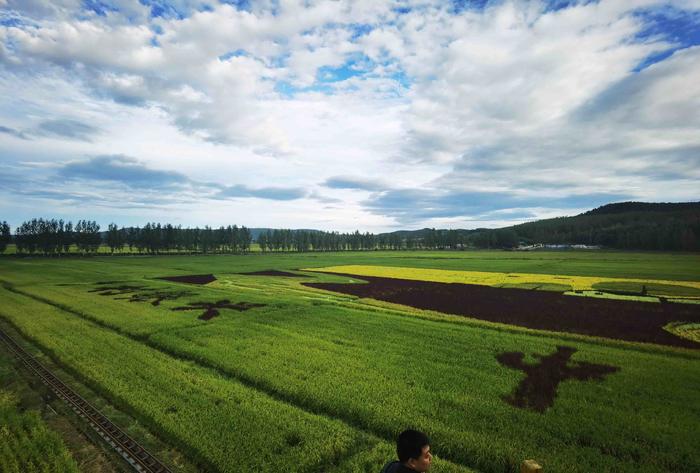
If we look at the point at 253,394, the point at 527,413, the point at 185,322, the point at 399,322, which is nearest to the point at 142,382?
the point at 253,394

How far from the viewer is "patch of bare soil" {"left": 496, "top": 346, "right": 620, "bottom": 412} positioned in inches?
572

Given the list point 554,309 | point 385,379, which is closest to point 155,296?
point 385,379

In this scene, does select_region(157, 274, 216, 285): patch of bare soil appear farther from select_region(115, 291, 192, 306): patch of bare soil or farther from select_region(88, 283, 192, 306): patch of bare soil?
select_region(115, 291, 192, 306): patch of bare soil

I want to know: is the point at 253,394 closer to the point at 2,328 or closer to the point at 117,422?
the point at 117,422

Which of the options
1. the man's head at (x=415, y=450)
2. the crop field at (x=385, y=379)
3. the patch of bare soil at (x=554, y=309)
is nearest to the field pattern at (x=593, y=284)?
the patch of bare soil at (x=554, y=309)

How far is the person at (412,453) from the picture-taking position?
15.8 ft

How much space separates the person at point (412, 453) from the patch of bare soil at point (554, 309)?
26.2 m

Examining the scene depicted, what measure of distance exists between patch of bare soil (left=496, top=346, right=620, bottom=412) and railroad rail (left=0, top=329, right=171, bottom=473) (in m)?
12.7

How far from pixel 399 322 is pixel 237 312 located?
14.1 metres

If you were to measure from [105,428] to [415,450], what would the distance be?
1250 centimetres

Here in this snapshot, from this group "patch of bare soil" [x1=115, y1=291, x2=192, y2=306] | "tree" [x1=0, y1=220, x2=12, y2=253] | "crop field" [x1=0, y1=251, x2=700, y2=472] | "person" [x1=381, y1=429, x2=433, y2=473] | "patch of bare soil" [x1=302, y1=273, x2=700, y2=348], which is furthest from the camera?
"tree" [x1=0, y1=220, x2=12, y2=253]

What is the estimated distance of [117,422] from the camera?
42.5 feet

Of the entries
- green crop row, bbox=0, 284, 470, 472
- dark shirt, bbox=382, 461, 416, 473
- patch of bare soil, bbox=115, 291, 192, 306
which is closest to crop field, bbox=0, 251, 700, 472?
green crop row, bbox=0, 284, 470, 472

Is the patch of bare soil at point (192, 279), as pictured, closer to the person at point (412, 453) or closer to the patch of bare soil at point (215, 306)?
the patch of bare soil at point (215, 306)
